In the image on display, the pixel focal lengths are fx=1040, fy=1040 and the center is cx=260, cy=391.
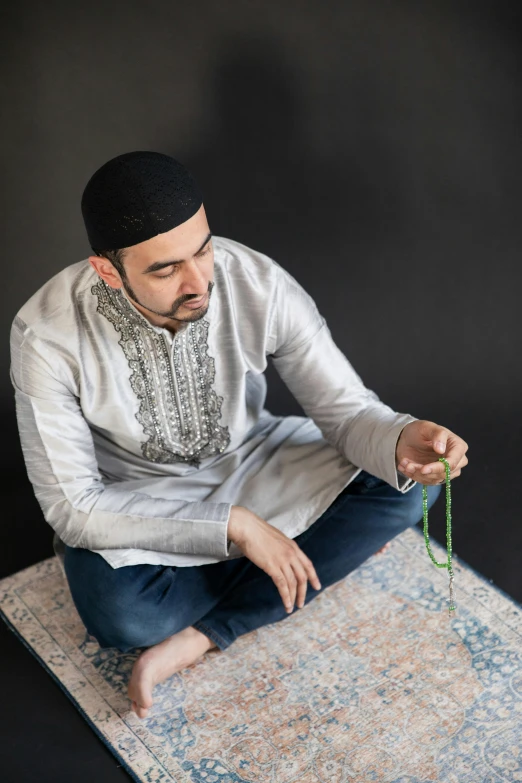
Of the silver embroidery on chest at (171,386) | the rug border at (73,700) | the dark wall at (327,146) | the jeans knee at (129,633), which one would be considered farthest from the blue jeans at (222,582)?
the dark wall at (327,146)

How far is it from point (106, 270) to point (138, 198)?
209 mm

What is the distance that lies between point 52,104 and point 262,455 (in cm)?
189

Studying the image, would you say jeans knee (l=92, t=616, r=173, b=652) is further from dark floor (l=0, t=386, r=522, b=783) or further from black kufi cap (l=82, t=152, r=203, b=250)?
black kufi cap (l=82, t=152, r=203, b=250)

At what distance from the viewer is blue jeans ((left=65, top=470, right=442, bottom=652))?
2.36 metres

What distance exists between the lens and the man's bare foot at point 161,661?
233 cm

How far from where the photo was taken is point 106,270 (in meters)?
2.25

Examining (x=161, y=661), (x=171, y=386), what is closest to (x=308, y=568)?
(x=161, y=661)

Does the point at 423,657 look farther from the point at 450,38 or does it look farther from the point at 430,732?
the point at 450,38

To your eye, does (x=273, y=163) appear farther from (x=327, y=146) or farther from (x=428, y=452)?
(x=428, y=452)

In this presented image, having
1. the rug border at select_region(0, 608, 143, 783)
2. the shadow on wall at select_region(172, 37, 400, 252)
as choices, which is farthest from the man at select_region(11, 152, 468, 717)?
the shadow on wall at select_region(172, 37, 400, 252)

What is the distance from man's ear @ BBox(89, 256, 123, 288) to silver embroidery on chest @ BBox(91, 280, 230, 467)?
7cm

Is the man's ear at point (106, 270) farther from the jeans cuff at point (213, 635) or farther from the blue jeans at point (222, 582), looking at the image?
the jeans cuff at point (213, 635)

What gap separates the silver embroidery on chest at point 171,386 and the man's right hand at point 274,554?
0.94 ft

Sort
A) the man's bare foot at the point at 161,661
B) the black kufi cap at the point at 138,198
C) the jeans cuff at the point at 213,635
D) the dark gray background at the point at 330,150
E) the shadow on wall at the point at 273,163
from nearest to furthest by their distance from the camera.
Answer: the black kufi cap at the point at 138,198, the man's bare foot at the point at 161,661, the jeans cuff at the point at 213,635, the dark gray background at the point at 330,150, the shadow on wall at the point at 273,163
